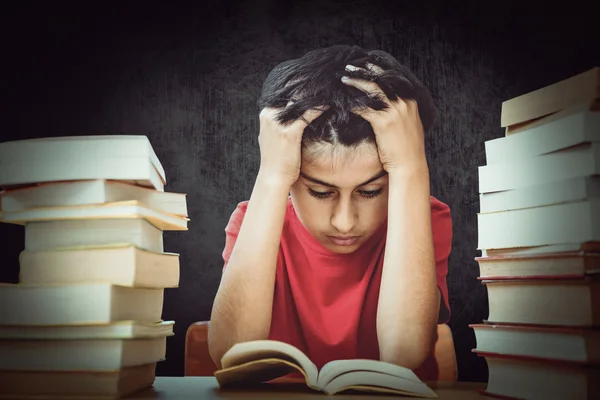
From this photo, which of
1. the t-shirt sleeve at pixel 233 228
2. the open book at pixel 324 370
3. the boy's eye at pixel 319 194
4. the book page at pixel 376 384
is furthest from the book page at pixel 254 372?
the boy's eye at pixel 319 194

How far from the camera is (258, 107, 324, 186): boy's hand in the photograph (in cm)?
173

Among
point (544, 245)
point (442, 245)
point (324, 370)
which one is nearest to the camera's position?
point (544, 245)

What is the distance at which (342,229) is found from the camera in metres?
1.76

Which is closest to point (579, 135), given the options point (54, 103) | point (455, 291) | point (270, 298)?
point (455, 291)

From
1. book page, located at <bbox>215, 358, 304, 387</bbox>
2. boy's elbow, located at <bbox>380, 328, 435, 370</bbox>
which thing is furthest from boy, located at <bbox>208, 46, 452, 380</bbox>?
book page, located at <bbox>215, 358, 304, 387</bbox>

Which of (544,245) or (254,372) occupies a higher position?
(544,245)

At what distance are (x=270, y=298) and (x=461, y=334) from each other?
538 millimetres

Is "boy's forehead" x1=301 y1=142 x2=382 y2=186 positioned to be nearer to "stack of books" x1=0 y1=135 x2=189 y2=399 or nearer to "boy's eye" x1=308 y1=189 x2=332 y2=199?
"boy's eye" x1=308 y1=189 x2=332 y2=199

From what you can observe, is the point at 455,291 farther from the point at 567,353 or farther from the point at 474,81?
the point at 474,81

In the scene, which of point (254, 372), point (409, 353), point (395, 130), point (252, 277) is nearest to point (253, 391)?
point (254, 372)

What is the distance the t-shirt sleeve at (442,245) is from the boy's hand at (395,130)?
0.49 ft

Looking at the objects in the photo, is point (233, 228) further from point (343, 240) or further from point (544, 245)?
point (544, 245)

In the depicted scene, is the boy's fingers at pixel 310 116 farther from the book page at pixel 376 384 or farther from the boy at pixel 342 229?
the book page at pixel 376 384

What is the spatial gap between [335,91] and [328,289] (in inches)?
21.4
